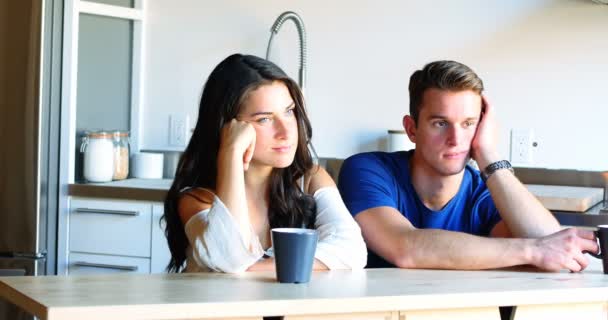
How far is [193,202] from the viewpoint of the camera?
1877 mm

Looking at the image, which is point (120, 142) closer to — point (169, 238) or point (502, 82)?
point (502, 82)

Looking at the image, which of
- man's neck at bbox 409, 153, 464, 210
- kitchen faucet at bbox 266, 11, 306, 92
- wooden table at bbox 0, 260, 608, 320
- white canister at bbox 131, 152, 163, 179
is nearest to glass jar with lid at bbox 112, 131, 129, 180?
white canister at bbox 131, 152, 163, 179

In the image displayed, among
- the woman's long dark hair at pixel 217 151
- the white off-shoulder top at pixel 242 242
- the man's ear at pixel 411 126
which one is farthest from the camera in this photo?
the man's ear at pixel 411 126

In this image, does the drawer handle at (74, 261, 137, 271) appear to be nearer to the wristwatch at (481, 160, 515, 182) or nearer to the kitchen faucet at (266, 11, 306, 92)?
the kitchen faucet at (266, 11, 306, 92)

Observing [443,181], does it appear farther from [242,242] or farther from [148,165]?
[148,165]

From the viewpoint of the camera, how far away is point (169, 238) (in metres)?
1.99

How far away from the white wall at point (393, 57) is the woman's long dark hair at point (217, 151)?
1.70 m

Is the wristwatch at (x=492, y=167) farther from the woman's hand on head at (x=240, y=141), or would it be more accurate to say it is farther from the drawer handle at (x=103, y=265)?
the drawer handle at (x=103, y=265)

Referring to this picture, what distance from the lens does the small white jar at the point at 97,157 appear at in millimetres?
3567

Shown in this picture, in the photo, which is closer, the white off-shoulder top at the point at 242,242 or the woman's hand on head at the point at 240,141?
the white off-shoulder top at the point at 242,242

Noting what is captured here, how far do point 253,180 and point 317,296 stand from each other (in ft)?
2.00

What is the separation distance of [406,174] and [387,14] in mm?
1613

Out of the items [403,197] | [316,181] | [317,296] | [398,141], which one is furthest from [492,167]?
[398,141]

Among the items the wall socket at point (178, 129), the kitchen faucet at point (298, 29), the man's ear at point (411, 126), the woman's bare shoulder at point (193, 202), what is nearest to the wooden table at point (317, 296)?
the woman's bare shoulder at point (193, 202)
